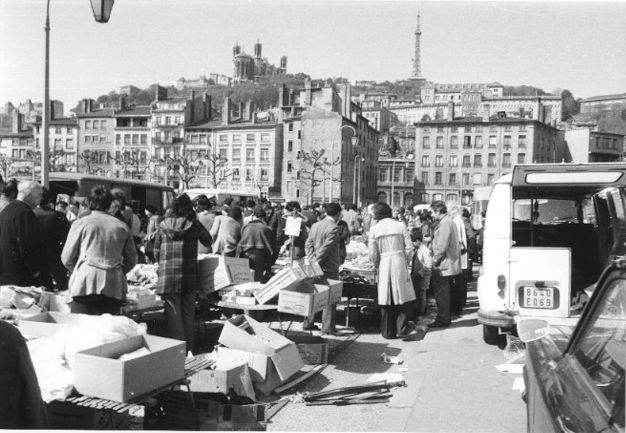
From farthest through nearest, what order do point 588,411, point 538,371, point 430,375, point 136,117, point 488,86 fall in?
point 488,86 < point 136,117 < point 430,375 < point 538,371 < point 588,411

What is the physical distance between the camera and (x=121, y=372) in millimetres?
3961

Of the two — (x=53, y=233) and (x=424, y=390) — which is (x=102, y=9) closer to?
(x=53, y=233)

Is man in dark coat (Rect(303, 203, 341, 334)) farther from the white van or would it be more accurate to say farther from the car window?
the car window

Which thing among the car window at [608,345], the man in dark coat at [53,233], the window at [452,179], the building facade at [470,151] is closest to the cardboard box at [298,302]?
the man in dark coat at [53,233]

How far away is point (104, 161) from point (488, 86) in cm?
9362

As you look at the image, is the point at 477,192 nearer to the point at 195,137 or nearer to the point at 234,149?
the point at 234,149

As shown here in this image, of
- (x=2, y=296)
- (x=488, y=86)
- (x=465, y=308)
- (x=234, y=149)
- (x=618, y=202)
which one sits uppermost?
(x=488, y=86)

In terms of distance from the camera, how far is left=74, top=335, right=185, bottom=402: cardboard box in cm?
399

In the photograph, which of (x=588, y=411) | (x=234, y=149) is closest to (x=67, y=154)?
(x=234, y=149)

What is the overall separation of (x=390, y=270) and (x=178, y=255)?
3260 mm

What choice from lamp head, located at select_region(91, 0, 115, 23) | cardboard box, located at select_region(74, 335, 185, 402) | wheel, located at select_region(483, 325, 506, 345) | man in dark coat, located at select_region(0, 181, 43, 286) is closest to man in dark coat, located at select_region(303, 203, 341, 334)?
wheel, located at select_region(483, 325, 506, 345)

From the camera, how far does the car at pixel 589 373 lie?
2.51 m

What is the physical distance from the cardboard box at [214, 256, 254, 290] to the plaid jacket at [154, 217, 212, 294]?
66cm

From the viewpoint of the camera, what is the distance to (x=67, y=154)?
101m
